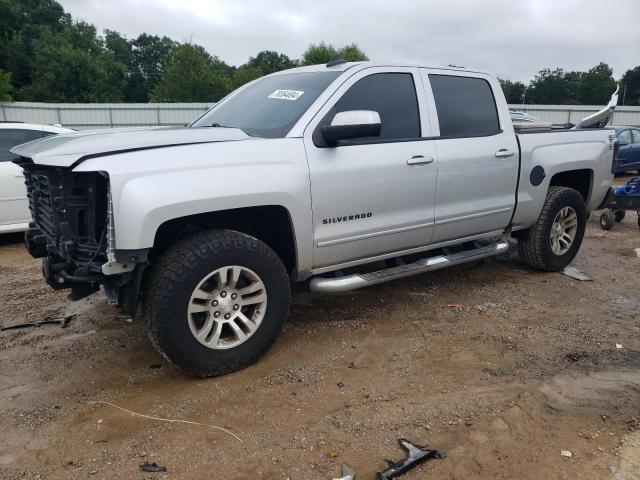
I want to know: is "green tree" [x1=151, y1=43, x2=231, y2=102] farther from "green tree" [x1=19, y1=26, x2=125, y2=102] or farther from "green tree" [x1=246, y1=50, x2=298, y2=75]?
"green tree" [x1=246, y1=50, x2=298, y2=75]

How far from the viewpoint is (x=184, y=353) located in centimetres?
314

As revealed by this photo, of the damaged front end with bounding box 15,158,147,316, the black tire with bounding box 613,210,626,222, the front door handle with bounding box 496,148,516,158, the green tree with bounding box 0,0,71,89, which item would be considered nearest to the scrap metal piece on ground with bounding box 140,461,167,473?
the damaged front end with bounding box 15,158,147,316

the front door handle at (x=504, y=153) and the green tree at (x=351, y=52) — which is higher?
the green tree at (x=351, y=52)

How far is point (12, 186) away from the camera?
6.47 metres

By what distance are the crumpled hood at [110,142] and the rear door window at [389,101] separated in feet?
3.02

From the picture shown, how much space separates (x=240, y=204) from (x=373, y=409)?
4.78 feet

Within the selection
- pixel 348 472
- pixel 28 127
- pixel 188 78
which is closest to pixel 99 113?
pixel 188 78

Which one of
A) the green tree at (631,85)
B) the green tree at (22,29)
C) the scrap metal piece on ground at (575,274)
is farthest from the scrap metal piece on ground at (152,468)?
the green tree at (631,85)

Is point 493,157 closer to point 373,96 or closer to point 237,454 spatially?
point 373,96

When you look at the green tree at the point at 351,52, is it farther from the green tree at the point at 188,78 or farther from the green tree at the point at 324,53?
the green tree at the point at 188,78

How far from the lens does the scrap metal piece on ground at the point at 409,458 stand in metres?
2.46

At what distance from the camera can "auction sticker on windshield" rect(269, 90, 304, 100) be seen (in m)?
3.91

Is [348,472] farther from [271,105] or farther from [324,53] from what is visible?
[324,53]

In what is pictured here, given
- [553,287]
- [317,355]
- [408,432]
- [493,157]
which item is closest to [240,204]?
[317,355]
